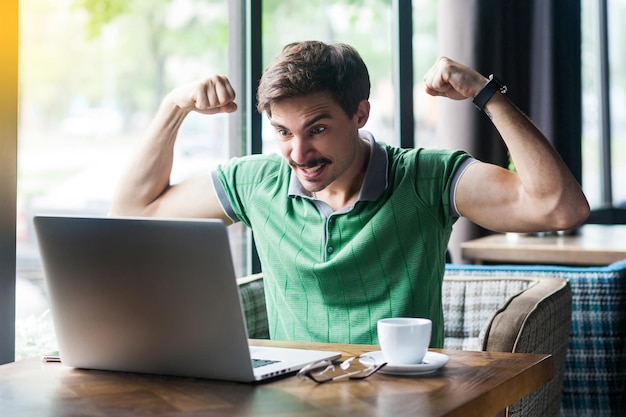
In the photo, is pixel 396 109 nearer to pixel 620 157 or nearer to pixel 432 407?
pixel 432 407

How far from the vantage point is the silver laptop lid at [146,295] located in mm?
1331

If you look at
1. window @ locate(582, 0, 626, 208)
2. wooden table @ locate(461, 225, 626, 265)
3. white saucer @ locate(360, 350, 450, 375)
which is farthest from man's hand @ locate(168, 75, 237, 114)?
window @ locate(582, 0, 626, 208)

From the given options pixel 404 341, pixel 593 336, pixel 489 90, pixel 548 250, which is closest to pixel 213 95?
pixel 489 90

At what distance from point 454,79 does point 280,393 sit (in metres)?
1.01

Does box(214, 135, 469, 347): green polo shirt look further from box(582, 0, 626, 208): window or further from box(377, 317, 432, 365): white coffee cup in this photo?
box(582, 0, 626, 208): window

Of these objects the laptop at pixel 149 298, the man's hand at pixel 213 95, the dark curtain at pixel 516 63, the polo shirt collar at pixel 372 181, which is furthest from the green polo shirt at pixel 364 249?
the dark curtain at pixel 516 63

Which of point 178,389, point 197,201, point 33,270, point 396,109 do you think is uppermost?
point 396,109

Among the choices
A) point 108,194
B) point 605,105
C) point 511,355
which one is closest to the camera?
point 511,355

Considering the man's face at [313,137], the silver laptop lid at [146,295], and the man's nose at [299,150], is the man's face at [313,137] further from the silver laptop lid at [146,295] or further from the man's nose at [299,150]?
the silver laptop lid at [146,295]

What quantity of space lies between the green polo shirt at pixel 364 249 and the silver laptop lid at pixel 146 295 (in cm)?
68

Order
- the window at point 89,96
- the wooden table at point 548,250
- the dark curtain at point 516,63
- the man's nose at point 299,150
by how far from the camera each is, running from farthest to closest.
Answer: the dark curtain at point 516,63 → the wooden table at point 548,250 → the window at point 89,96 → the man's nose at point 299,150

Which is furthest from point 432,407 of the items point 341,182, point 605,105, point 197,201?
point 605,105

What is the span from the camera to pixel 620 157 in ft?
23.7

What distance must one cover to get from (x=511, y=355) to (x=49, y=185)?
4.34ft
